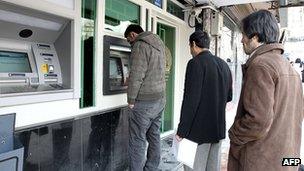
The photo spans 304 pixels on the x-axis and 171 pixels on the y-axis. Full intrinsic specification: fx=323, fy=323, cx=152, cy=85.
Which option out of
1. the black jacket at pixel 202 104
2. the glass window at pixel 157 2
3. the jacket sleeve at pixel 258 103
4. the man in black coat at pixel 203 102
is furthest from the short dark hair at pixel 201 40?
the glass window at pixel 157 2

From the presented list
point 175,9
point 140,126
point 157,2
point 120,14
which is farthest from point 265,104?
point 175,9

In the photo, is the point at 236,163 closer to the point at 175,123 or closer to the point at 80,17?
the point at 80,17

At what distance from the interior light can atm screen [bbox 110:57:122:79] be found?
0.87 meters

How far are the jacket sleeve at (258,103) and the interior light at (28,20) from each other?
→ 1.63 metres

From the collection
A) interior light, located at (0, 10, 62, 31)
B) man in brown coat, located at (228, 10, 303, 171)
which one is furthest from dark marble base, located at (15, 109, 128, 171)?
man in brown coat, located at (228, 10, 303, 171)

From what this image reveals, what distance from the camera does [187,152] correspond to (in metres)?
2.64

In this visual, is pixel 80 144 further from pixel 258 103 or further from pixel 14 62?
pixel 258 103

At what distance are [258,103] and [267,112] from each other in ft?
0.22

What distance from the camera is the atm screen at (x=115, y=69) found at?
347 cm

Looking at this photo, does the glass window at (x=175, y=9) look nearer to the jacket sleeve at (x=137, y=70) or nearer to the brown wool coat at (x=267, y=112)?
the jacket sleeve at (x=137, y=70)

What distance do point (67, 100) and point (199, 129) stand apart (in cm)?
115

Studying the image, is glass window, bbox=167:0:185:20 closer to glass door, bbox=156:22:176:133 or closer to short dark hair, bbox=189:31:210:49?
glass door, bbox=156:22:176:133

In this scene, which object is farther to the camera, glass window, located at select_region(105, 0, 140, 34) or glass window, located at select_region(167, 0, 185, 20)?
glass window, located at select_region(167, 0, 185, 20)

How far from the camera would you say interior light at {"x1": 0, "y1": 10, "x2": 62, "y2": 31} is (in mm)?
2246
